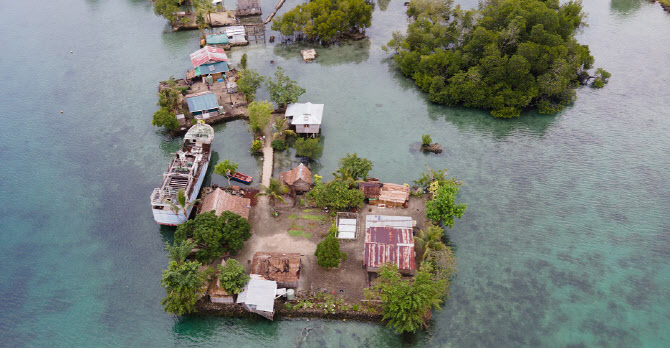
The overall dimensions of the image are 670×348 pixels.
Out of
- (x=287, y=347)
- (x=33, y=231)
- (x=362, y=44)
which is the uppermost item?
(x=362, y=44)

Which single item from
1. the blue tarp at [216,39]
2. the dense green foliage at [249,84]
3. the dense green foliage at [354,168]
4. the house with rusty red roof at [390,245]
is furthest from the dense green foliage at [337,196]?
the blue tarp at [216,39]

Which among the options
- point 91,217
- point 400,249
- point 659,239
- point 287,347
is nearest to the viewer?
point 287,347

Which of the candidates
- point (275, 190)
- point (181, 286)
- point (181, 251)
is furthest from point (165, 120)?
point (181, 286)

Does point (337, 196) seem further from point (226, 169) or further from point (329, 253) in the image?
point (226, 169)

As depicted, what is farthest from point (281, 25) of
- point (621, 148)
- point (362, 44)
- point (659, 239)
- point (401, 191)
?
point (659, 239)

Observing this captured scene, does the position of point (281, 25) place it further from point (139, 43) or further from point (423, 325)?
point (423, 325)

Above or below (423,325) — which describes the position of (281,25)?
above

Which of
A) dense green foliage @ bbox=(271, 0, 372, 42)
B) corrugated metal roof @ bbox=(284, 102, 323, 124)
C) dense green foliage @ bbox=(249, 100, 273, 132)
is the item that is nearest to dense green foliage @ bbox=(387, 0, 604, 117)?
dense green foliage @ bbox=(271, 0, 372, 42)
